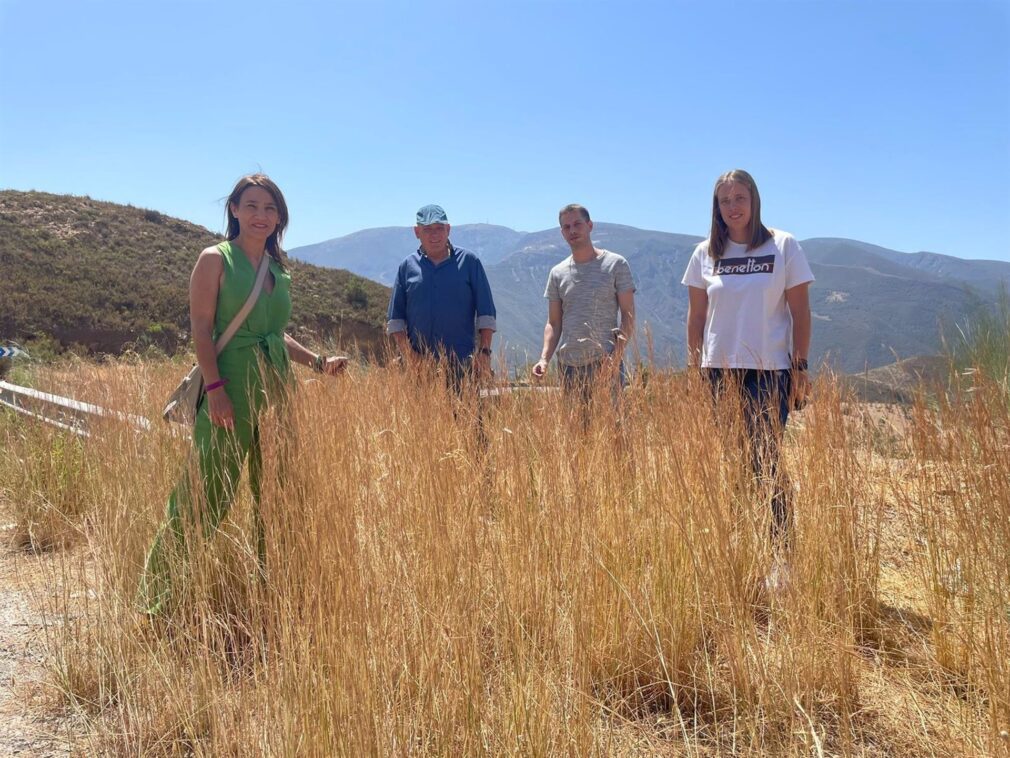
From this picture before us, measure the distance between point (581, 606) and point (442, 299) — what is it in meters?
2.64

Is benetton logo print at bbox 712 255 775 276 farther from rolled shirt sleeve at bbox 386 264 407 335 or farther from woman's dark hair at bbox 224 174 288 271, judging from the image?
rolled shirt sleeve at bbox 386 264 407 335

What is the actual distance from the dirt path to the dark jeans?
2.05 meters

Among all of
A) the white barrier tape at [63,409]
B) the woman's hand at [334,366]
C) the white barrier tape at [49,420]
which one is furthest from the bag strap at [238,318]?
the white barrier tape at [49,420]

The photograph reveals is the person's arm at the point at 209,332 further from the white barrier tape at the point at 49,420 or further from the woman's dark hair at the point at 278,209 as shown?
the white barrier tape at the point at 49,420

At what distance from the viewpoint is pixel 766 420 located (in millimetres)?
Result: 2430

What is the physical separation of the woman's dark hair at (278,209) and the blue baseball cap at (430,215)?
131 centimetres

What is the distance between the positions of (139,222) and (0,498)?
30.3 m

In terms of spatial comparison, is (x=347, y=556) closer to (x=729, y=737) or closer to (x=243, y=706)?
(x=243, y=706)

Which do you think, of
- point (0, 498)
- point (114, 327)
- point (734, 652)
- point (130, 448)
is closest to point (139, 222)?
point (114, 327)

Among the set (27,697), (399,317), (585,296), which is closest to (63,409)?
(399,317)

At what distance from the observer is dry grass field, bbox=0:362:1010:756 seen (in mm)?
1399

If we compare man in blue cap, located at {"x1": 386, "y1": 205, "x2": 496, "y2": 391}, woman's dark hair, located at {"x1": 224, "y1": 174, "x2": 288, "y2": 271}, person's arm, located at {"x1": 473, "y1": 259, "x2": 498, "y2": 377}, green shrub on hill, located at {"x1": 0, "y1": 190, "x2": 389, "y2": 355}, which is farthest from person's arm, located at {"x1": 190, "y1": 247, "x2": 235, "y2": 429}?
green shrub on hill, located at {"x1": 0, "y1": 190, "x2": 389, "y2": 355}

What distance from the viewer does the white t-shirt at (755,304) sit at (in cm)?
266

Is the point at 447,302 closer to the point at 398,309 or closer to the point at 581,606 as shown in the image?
the point at 398,309
